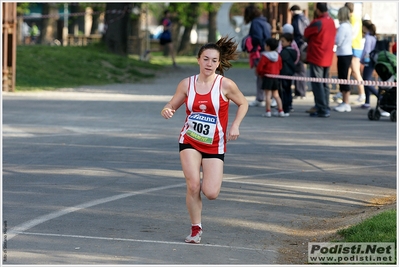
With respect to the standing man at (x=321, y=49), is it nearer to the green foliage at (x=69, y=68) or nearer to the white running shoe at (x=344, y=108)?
the white running shoe at (x=344, y=108)

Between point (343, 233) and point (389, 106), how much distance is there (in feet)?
33.9

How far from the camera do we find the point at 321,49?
1838cm

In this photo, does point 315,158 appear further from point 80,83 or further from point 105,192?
point 80,83

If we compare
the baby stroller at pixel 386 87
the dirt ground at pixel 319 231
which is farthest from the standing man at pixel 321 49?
the dirt ground at pixel 319 231

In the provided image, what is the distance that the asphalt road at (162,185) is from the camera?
7.37 meters

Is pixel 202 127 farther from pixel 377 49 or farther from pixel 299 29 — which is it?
pixel 377 49

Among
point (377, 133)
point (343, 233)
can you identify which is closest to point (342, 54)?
point (377, 133)

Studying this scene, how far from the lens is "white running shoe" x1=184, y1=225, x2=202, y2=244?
754 centimetres

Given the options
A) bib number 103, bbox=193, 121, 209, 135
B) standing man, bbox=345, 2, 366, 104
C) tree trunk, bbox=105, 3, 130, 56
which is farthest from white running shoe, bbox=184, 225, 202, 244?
tree trunk, bbox=105, 3, 130, 56

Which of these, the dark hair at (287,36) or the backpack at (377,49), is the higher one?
the dark hair at (287,36)

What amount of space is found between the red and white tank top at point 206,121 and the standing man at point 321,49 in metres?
10.8

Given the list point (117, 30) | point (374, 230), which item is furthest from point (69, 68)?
point (374, 230)

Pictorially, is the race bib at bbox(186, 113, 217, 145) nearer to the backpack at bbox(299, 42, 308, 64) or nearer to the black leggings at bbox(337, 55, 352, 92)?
the black leggings at bbox(337, 55, 352, 92)

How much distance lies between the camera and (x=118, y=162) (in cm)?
1220
